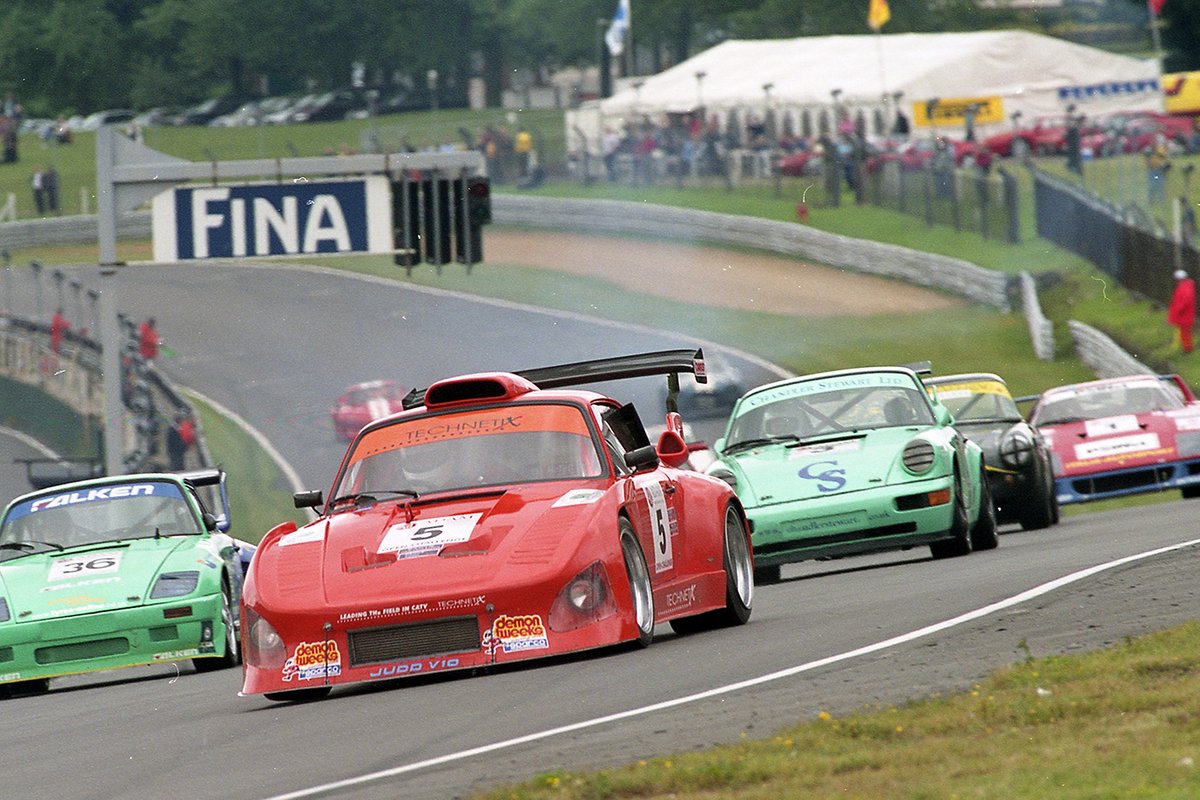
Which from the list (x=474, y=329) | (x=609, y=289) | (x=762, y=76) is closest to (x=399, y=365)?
(x=474, y=329)

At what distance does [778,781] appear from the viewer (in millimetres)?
5914

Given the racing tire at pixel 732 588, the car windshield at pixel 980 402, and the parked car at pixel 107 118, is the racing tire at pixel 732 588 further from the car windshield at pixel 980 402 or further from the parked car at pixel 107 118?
the parked car at pixel 107 118

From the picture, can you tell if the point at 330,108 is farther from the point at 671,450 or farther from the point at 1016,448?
the point at 671,450

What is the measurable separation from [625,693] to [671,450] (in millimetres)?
2603

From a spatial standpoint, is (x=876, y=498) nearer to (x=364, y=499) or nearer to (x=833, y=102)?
(x=364, y=499)

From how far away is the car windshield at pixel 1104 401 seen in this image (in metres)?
20.2

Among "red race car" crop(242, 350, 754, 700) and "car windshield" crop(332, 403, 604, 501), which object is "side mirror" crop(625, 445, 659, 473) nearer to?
"red race car" crop(242, 350, 754, 700)

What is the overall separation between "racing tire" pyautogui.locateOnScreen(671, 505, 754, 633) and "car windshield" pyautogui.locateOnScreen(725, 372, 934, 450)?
360cm

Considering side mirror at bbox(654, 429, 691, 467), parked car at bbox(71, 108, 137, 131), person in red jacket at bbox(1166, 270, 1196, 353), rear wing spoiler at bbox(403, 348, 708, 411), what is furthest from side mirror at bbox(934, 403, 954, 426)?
parked car at bbox(71, 108, 137, 131)

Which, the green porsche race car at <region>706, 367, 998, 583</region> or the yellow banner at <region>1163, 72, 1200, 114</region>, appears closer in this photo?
the green porsche race car at <region>706, 367, 998, 583</region>

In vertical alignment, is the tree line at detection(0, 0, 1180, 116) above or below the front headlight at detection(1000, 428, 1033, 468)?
above

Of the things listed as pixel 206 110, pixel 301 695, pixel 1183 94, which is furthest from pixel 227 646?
pixel 1183 94

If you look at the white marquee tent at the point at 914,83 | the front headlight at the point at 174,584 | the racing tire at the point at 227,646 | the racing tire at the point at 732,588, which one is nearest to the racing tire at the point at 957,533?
the racing tire at the point at 732,588

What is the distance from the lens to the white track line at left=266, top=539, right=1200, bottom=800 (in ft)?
21.7
